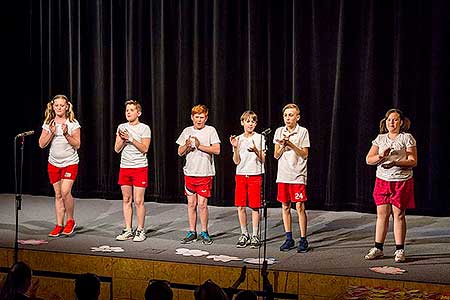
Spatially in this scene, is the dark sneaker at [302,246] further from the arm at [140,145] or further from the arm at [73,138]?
the arm at [73,138]

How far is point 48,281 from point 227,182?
11.3 feet

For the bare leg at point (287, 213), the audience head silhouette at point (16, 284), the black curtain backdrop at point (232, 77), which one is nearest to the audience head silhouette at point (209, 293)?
the audience head silhouette at point (16, 284)

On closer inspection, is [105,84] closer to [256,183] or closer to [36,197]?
[36,197]

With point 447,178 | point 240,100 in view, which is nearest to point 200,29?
point 240,100

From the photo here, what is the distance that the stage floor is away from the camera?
5891mm

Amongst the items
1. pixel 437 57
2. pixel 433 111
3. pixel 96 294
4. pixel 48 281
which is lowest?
pixel 48 281

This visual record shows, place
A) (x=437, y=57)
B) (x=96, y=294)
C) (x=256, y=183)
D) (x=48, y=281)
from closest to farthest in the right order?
(x=96, y=294) → (x=48, y=281) → (x=256, y=183) → (x=437, y=57)

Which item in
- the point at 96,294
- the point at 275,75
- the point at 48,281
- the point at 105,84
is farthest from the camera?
the point at 105,84

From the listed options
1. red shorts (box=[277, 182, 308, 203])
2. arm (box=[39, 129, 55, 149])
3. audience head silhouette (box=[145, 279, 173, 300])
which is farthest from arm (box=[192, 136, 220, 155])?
audience head silhouette (box=[145, 279, 173, 300])

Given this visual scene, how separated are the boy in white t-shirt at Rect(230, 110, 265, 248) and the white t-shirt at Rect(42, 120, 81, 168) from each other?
1545 mm

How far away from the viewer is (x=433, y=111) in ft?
25.5

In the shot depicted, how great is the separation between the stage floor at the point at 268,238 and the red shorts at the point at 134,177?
541 millimetres

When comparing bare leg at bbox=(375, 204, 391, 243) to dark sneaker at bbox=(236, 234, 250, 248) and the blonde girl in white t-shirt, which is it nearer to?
dark sneaker at bbox=(236, 234, 250, 248)

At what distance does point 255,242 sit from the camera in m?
6.57
